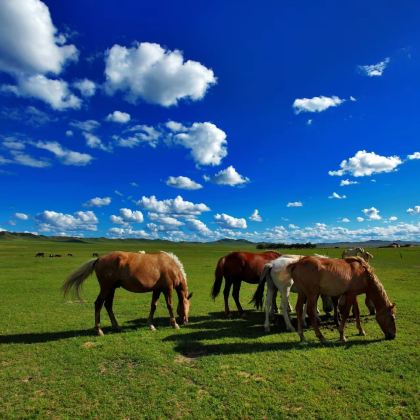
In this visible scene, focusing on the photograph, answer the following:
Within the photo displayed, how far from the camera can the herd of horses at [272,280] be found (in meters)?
8.69

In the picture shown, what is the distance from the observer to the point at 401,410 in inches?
206

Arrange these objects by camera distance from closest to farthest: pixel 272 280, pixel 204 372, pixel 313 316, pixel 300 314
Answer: pixel 204 372, pixel 313 316, pixel 300 314, pixel 272 280

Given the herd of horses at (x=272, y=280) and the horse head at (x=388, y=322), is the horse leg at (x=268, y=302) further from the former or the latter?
the horse head at (x=388, y=322)

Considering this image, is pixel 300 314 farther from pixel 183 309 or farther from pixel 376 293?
pixel 183 309

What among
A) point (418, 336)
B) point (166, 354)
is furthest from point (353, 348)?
point (166, 354)

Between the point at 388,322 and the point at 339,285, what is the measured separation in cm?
157

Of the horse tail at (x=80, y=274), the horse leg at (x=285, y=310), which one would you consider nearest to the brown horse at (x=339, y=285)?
the horse leg at (x=285, y=310)

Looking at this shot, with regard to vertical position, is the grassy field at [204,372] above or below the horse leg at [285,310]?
below

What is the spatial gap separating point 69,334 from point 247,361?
5.34 m

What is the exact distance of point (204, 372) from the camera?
6.61 meters

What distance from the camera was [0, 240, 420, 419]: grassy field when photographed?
17.5 feet

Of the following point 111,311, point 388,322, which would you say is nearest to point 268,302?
point 388,322

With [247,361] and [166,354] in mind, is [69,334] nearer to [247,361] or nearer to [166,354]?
[166,354]

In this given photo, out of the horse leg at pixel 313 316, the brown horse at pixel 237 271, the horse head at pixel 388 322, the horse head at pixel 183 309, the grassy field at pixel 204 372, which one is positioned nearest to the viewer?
the grassy field at pixel 204 372
